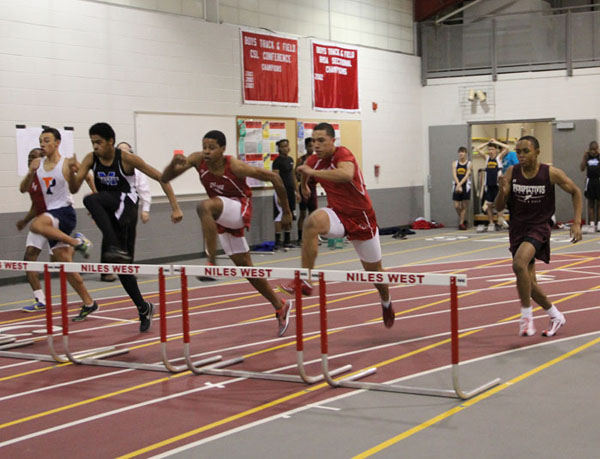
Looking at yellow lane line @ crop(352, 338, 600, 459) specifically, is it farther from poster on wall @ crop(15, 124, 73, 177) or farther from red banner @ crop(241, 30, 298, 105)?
red banner @ crop(241, 30, 298, 105)

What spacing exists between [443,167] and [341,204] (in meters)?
15.4

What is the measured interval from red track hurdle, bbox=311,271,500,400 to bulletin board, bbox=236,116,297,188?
11211mm

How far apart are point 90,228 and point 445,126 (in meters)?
11.4

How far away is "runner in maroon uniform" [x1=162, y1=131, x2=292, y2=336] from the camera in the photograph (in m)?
7.67

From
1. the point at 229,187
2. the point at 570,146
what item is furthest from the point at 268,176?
the point at 570,146

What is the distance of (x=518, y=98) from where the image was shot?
21297mm

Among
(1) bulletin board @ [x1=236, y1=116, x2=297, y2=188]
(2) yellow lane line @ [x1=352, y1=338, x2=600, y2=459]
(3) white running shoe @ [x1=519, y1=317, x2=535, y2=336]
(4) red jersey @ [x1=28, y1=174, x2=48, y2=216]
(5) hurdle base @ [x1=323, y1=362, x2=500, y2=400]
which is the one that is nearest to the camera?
(2) yellow lane line @ [x1=352, y1=338, x2=600, y2=459]

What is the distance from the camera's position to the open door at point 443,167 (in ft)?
72.8

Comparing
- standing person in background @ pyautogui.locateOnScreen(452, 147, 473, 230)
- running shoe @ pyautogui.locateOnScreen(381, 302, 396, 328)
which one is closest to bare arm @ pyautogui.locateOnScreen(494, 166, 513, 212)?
running shoe @ pyautogui.locateOnScreen(381, 302, 396, 328)

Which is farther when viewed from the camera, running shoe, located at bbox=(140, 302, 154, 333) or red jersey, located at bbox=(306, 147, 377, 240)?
running shoe, located at bbox=(140, 302, 154, 333)

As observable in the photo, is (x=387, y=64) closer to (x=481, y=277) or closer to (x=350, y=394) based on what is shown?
(x=481, y=277)

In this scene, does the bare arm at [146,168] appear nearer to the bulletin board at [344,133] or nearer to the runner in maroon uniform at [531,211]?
the runner in maroon uniform at [531,211]

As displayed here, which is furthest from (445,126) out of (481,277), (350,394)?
(350,394)

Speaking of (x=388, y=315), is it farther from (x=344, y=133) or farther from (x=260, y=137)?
(x=344, y=133)
